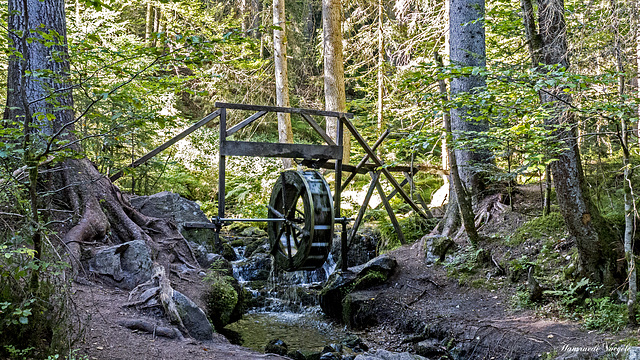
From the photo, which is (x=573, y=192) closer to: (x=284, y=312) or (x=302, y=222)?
(x=302, y=222)

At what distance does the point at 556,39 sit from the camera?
17.7 ft

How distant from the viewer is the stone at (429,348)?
221 inches

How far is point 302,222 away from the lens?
922 centimetres

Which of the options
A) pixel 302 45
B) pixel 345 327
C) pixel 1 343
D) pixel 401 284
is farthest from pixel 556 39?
pixel 302 45

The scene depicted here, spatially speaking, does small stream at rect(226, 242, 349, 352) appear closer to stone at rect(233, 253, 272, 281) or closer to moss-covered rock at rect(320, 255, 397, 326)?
stone at rect(233, 253, 272, 281)

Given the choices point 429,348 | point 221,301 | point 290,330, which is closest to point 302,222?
point 290,330

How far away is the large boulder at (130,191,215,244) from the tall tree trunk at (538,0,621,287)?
7.18m

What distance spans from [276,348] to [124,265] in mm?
2444

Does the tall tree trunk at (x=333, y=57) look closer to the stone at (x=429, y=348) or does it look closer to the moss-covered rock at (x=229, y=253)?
the moss-covered rock at (x=229, y=253)

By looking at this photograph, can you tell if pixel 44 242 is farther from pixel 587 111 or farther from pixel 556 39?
pixel 556 39

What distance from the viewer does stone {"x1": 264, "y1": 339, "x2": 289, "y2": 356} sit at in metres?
6.11

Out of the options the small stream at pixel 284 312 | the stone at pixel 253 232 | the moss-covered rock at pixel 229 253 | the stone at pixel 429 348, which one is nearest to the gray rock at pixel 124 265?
the small stream at pixel 284 312

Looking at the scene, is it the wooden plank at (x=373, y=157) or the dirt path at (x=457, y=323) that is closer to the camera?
the dirt path at (x=457, y=323)

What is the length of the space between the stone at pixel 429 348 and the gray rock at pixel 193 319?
2745 millimetres
